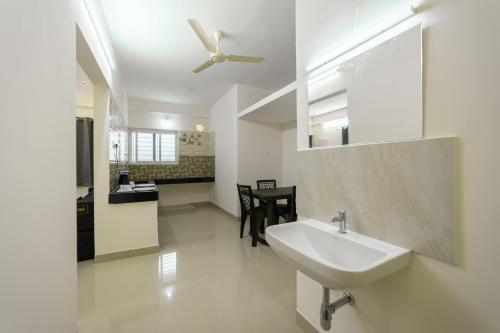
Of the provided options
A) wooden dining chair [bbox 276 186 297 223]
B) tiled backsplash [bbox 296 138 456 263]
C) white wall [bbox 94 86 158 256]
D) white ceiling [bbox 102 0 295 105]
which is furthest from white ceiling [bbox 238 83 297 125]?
white wall [bbox 94 86 158 256]

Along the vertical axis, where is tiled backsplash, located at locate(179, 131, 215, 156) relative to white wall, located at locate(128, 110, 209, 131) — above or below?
below

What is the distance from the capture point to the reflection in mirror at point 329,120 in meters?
1.32

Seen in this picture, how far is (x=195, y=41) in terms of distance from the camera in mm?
2734

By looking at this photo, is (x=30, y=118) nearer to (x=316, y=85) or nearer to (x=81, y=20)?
(x=81, y=20)

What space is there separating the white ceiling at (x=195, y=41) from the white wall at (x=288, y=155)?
1074 millimetres

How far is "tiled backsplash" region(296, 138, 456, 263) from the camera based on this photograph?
2.81ft

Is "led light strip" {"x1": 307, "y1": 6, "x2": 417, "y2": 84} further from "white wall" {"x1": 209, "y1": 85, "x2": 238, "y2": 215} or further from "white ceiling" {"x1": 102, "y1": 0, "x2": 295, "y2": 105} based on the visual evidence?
"white wall" {"x1": 209, "y1": 85, "x2": 238, "y2": 215}

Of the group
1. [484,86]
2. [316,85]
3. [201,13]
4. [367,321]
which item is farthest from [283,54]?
[367,321]

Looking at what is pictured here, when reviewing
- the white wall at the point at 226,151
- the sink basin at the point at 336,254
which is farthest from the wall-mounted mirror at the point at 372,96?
the white wall at the point at 226,151

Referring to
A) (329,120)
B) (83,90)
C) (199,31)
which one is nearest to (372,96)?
(329,120)

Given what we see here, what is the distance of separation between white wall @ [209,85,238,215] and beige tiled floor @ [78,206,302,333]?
165 centimetres

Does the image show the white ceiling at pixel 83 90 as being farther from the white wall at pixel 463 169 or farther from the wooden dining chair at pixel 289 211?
the white wall at pixel 463 169

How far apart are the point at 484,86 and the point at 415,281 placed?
0.88m

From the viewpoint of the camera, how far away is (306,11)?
1.54m
